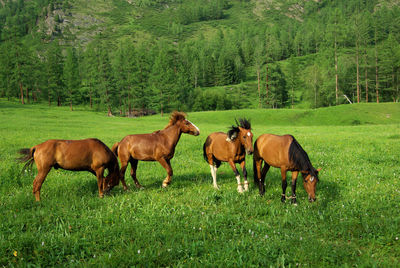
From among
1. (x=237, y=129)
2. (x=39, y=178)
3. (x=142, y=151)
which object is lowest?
(x=39, y=178)

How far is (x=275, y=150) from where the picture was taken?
7746 millimetres

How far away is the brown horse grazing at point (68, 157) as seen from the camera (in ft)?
22.5

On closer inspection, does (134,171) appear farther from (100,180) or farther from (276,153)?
(276,153)

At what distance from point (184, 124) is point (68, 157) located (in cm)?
393

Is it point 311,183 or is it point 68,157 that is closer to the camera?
point 68,157

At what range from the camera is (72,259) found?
Result: 4.48 m

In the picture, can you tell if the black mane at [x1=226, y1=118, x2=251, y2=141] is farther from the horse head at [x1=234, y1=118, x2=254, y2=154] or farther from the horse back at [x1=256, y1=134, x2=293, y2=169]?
the horse back at [x1=256, y1=134, x2=293, y2=169]

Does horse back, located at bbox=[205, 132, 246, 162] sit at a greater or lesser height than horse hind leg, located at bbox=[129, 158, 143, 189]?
greater

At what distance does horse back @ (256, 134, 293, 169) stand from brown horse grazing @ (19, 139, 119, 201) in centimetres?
498

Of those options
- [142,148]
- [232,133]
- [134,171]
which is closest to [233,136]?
[232,133]

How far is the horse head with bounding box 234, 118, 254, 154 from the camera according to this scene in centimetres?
777

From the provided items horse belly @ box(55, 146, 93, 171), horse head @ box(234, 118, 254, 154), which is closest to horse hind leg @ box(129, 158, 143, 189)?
horse belly @ box(55, 146, 93, 171)

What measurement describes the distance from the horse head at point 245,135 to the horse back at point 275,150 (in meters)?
0.59

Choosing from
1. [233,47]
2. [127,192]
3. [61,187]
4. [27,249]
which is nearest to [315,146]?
[127,192]
